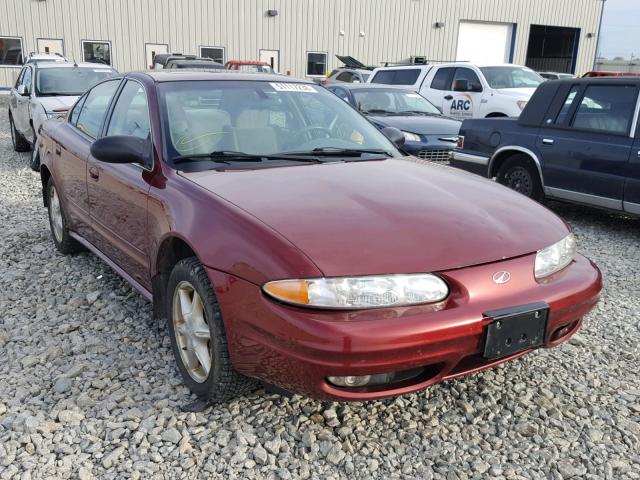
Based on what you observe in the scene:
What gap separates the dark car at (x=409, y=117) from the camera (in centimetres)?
823

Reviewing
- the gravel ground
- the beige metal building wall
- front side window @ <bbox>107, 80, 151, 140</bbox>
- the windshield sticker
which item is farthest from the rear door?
the beige metal building wall

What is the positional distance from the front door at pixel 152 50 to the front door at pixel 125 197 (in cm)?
2153

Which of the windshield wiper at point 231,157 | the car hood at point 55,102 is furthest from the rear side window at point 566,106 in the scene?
the car hood at point 55,102

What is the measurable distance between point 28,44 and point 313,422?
78.4 ft

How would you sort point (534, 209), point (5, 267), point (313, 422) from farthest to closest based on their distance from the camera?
point (5, 267), point (534, 209), point (313, 422)

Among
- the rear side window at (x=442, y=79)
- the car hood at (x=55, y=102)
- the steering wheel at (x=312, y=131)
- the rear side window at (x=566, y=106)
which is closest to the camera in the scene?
the steering wheel at (x=312, y=131)

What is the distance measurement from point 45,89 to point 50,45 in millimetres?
15054

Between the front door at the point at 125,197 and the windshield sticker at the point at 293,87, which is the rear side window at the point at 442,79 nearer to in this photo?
the windshield sticker at the point at 293,87

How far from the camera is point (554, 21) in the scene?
3014 centimetres

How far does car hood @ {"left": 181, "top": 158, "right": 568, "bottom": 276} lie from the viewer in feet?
7.68

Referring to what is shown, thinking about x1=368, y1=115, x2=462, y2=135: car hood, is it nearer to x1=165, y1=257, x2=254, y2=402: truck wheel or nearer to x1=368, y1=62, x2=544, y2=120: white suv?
x1=368, y1=62, x2=544, y2=120: white suv

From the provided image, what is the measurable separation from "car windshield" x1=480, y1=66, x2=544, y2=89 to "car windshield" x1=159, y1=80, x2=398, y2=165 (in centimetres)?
904

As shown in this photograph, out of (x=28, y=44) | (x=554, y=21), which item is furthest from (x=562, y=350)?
(x=554, y=21)

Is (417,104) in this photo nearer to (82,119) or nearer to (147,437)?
(82,119)
